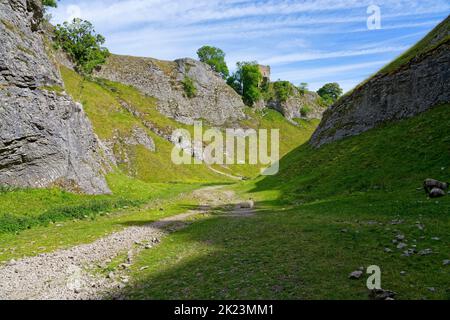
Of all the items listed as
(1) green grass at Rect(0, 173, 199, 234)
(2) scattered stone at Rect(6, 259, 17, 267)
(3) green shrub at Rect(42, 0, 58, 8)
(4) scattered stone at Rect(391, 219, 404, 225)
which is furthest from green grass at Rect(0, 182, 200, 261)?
(3) green shrub at Rect(42, 0, 58, 8)

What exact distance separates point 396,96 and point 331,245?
137 feet

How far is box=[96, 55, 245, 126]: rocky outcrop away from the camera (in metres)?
144

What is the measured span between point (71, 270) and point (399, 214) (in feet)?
64.5

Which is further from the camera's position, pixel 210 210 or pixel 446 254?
pixel 210 210

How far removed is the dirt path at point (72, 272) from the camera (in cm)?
1270

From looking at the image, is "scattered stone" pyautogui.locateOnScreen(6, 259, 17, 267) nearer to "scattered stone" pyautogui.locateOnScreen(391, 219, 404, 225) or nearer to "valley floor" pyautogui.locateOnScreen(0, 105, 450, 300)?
"valley floor" pyautogui.locateOnScreen(0, 105, 450, 300)

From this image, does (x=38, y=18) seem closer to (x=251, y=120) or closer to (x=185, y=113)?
(x=185, y=113)

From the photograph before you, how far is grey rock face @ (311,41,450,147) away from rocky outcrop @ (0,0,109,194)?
136ft

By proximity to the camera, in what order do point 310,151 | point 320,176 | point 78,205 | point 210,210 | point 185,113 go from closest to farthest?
point 78,205 → point 210,210 → point 320,176 → point 310,151 → point 185,113

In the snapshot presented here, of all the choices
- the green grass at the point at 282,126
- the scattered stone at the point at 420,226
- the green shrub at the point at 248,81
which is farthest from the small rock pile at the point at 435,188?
the green shrub at the point at 248,81

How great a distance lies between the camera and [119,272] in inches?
584

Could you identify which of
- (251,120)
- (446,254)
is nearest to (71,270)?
(446,254)

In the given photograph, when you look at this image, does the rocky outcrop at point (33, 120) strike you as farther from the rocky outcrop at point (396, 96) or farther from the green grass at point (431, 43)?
the green grass at point (431, 43)

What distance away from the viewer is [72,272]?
1495cm
